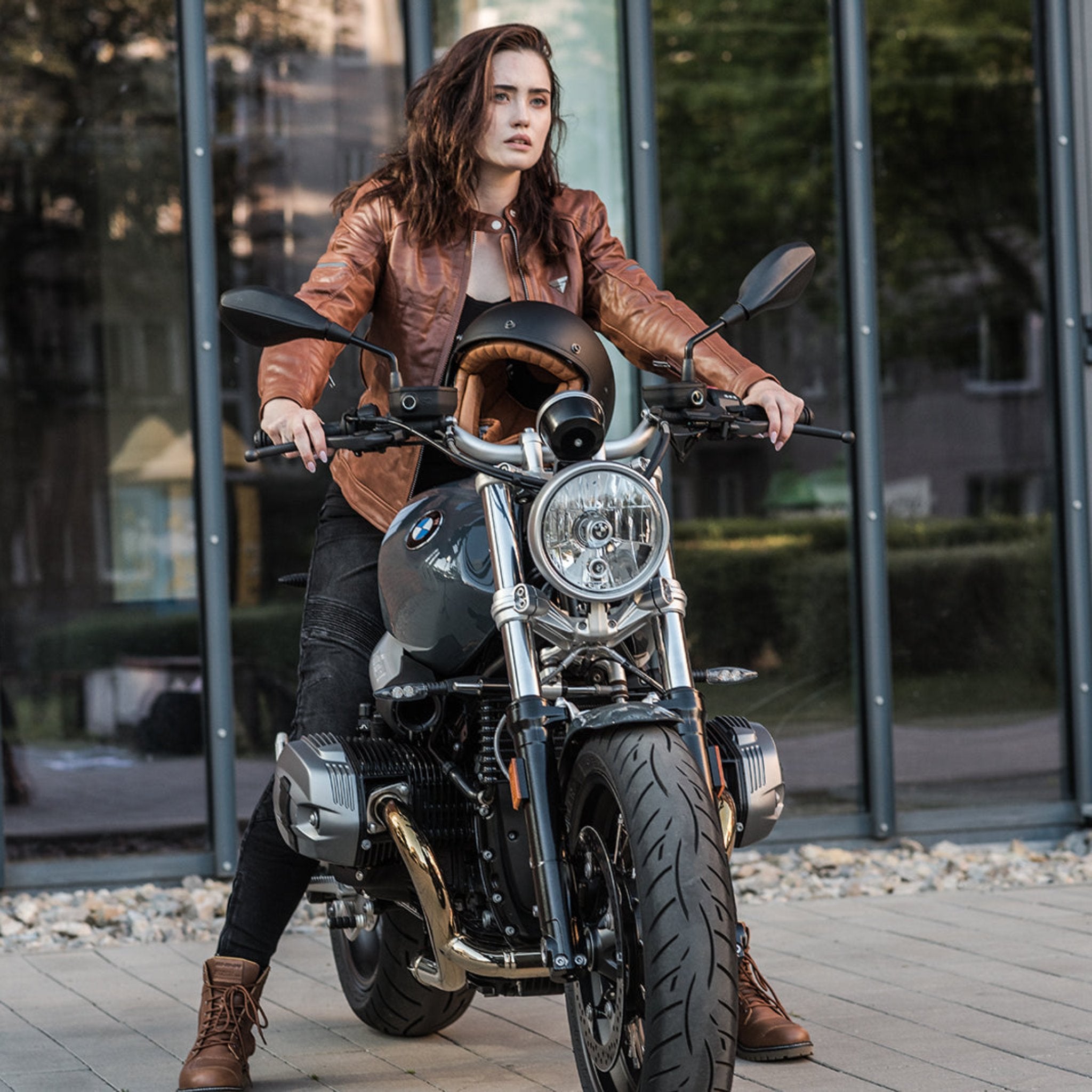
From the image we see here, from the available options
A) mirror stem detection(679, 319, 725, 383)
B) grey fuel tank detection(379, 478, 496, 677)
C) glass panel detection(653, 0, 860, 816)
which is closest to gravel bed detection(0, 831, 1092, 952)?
glass panel detection(653, 0, 860, 816)

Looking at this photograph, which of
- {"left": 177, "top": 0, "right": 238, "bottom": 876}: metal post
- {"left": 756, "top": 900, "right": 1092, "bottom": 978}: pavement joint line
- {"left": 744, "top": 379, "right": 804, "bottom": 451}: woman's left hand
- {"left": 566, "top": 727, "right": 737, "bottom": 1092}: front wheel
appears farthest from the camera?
{"left": 177, "top": 0, "right": 238, "bottom": 876}: metal post

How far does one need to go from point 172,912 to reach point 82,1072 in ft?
6.10

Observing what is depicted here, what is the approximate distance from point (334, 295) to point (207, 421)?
8.72 ft

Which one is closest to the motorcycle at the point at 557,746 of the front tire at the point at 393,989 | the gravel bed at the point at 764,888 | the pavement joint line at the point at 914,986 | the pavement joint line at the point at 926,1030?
the front tire at the point at 393,989

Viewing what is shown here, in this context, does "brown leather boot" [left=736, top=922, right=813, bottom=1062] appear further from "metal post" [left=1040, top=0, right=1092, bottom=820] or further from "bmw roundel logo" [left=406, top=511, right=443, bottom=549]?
"metal post" [left=1040, top=0, right=1092, bottom=820]

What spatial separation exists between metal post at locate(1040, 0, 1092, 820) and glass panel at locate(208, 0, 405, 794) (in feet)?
8.02

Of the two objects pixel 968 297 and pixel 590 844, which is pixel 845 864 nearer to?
pixel 968 297

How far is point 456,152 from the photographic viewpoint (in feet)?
10.7

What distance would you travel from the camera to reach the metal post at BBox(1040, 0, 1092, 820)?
6.25m

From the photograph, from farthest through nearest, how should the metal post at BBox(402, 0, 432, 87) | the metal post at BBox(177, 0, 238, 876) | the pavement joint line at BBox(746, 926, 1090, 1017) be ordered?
the metal post at BBox(402, 0, 432, 87) < the metal post at BBox(177, 0, 238, 876) < the pavement joint line at BBox(746, 926, 1090, 1017)

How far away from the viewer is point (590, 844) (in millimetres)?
2672

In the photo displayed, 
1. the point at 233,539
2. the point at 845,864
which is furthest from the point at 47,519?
the point at 845,864

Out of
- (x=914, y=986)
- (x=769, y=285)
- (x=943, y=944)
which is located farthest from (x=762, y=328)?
(x=769, y=285)

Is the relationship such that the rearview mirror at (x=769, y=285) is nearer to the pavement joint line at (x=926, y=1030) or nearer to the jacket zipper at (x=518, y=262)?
the jacket zipper at (x=518, y=262)
